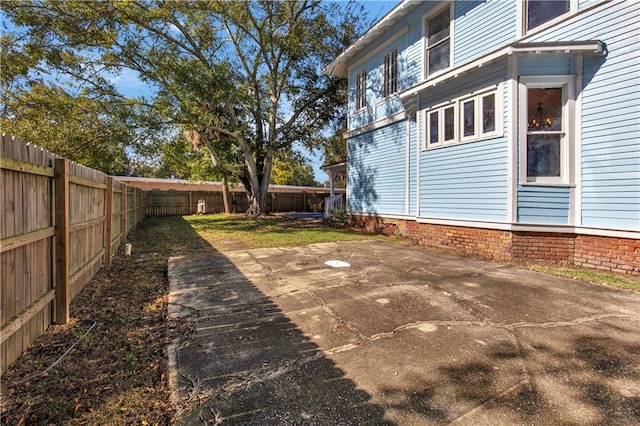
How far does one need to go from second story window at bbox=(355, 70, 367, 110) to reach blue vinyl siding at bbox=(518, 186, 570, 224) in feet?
23.6

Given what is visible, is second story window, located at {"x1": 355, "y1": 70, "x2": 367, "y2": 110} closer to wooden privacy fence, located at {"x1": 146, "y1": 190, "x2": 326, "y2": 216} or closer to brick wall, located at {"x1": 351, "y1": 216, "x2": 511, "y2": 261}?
brick wall, located at {"x1": 351, "y1": 216, "x2": 511, "y2": 261}

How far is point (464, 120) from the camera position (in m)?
7.62

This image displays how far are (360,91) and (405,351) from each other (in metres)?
11.3

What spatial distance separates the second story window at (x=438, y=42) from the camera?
8531 millimetres

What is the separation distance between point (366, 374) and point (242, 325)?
1522 mm

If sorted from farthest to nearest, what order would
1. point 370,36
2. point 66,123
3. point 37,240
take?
point 66,123, point 370,36, point 37,240

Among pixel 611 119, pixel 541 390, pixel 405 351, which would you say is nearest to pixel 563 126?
pixel 611 119

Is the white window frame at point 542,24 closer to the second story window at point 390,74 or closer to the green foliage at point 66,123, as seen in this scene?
the second story window at point 390,74

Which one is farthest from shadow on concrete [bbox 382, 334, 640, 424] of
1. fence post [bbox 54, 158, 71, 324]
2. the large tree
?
the large tree

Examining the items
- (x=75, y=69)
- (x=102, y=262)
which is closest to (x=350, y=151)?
(x=102, y=262)

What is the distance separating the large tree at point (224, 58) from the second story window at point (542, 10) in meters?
10.7

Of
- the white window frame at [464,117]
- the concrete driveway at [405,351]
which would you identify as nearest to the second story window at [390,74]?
the white window frame at [464,117]

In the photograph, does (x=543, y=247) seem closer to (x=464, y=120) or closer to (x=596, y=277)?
(x=596, y=277)

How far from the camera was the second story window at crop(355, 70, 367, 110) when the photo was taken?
473 inches
